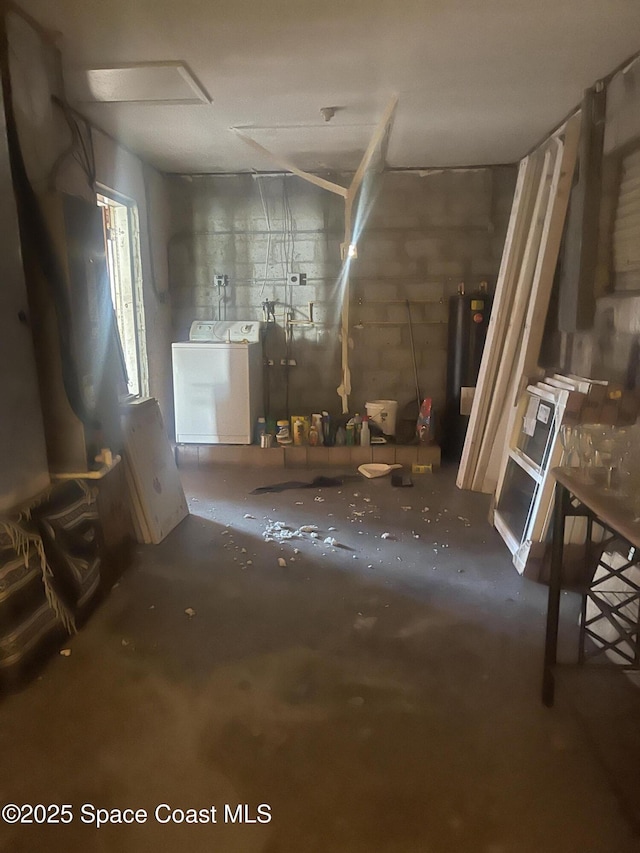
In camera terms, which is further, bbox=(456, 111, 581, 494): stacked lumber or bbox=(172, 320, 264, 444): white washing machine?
bbox=(172, 320, 264, 444): white washing machine

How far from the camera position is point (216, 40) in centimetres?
241

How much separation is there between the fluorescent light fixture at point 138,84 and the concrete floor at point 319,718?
2.33 m

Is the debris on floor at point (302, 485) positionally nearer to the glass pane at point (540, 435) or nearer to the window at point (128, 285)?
the window at point (128, 285)

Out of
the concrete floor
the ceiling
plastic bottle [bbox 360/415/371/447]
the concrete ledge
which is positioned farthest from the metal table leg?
plastic bottle [bbox 360/415/371/447]

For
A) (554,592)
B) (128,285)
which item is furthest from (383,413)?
(554,592)

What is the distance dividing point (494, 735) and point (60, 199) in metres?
2.44

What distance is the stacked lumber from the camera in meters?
3.32

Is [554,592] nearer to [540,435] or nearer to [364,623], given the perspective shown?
[364,623]

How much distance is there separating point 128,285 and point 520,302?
2.77 m

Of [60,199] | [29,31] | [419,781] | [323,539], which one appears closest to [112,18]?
→ [29,31]

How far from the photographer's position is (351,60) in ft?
8.55

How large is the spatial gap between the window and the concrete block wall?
25.4 inches

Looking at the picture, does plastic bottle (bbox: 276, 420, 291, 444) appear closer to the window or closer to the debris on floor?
the debris on floor

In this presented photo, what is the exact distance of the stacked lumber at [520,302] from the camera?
3.32 m
